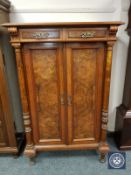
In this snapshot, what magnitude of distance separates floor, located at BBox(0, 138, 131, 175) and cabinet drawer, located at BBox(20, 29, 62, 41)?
1.34 meters

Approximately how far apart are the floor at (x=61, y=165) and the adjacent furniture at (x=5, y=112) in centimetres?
16

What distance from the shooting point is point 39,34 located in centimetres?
140

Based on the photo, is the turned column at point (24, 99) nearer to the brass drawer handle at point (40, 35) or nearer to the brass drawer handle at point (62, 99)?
the brass drawer handle at point (40, 35)

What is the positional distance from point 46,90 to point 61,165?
874 mm

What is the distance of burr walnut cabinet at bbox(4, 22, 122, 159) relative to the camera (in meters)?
1.41

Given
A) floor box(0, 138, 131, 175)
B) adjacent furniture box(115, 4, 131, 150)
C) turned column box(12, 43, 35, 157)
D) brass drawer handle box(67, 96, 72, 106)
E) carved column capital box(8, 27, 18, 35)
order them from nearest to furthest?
carved column capital box(8, 27, 18, 35) < turned column box(12, 43, 35, 157) < brass drawer handle box(67, 96, 72, 106) < floor box(0, 138, 131, 175) < adjacent furniture box(115, 4, 131, 150)

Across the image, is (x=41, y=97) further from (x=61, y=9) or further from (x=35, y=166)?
(x=61, y=9)

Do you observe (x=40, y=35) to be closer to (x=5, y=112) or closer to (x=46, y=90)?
(x=46, y=90)

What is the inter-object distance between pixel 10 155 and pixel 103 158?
3.59 ft

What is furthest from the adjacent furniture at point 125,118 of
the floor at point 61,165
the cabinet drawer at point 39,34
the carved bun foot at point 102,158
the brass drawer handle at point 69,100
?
the cabinet drawer at point 39,34

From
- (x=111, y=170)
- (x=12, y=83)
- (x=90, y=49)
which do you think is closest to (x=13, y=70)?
(x=12, y=83)

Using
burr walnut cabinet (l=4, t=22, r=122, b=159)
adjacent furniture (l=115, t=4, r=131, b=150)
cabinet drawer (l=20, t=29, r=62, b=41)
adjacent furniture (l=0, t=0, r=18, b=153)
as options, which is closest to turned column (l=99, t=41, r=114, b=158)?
burr walnut cabinet (l=4, t=22, r=122, b=159)

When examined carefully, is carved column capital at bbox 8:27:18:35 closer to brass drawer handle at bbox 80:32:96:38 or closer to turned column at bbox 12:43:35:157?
turned column at bbox 12:43:35:157

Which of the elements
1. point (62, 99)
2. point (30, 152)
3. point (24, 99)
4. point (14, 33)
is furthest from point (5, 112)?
point (14, 33)
